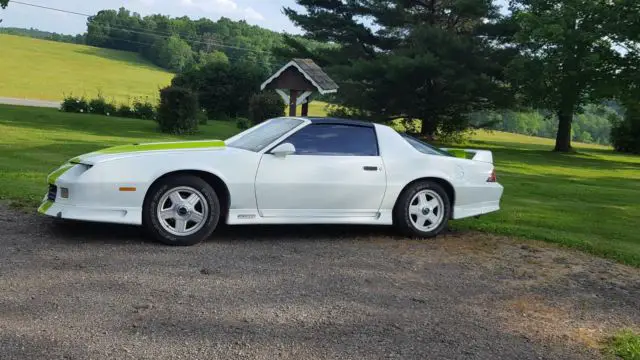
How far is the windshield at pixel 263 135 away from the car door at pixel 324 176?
0.57 ft

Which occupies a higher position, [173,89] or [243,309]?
[173,89]

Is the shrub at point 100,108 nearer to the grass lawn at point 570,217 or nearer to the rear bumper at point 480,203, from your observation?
the grass lawn at point 570,217

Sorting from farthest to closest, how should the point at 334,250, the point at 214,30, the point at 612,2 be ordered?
1. the point at 214,30
2. the point at 612,2
3. the point at 334,250

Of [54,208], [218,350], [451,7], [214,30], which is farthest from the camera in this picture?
[214,30]

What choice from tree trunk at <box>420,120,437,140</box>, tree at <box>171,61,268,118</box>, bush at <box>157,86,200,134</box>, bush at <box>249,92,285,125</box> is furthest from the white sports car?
tree at <box>171,61,268,118</box>

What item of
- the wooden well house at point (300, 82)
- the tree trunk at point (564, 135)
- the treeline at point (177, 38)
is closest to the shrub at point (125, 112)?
the wooden well house at point (300, 82)

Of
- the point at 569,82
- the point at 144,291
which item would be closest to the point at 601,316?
the point at 144,291

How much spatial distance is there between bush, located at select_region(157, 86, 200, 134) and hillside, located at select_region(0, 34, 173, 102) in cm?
3388

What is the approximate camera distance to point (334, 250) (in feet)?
20.3

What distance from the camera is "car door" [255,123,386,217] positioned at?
6.28 m

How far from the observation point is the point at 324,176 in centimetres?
645

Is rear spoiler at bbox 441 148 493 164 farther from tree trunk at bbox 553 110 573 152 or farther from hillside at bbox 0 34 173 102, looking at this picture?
hillside at bbox 0 34 173 102

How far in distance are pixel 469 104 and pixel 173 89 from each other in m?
18.4

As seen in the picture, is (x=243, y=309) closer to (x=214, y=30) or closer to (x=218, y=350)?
(x=218, y=350)
